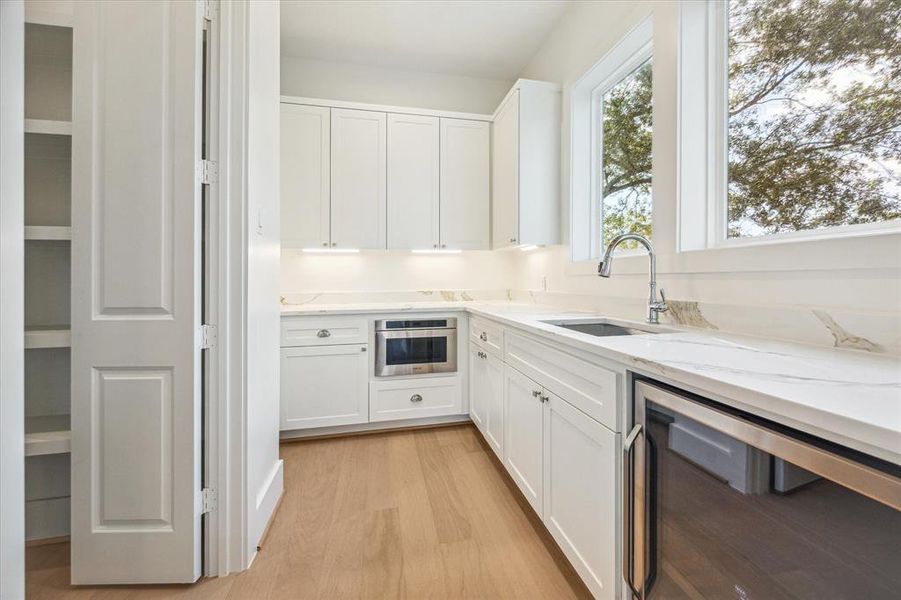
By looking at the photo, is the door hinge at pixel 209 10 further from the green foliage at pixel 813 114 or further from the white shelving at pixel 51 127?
the green foliage at pixel 813 114

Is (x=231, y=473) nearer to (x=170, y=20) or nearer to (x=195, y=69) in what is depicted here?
(x=195, y=69)

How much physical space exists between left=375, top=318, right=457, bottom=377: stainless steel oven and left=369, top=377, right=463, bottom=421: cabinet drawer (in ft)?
0.27

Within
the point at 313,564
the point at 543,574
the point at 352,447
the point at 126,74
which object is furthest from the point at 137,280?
the point at 543,574

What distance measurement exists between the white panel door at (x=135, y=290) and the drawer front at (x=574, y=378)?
4.33ft

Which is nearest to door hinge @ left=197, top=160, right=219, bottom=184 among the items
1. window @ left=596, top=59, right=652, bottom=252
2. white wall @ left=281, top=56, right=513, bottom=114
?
window @ left=596, top=59, right=652, bottom=252

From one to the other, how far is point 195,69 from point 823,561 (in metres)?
2.11

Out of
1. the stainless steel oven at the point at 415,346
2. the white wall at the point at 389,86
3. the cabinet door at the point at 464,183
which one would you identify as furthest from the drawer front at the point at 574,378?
the white wall at the point at 389,86

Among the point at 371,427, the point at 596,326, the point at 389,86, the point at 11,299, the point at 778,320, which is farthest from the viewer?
the point at 389,86

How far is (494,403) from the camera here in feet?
7.12

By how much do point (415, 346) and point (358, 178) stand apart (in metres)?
1.43

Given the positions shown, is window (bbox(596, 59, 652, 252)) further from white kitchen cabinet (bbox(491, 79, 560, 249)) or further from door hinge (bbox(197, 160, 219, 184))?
door hinge (bbox(197, 160, 219, 184))

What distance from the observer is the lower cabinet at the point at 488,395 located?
2.06 metres

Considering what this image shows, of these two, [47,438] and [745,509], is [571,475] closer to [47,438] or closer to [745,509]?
[745,509]

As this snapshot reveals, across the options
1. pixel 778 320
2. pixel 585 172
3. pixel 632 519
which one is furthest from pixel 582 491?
pixel 585 172
